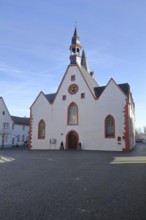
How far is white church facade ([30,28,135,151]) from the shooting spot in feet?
101

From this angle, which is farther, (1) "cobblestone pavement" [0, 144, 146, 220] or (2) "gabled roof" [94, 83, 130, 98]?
(2) "gabled roof" [94, 83, 130, 98]

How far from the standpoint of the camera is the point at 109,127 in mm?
31500

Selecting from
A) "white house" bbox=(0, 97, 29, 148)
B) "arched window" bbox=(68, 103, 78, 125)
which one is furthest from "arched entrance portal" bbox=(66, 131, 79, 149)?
"white house" bbox=(0, 97, 29, 148)

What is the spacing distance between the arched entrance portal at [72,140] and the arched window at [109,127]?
5.63m

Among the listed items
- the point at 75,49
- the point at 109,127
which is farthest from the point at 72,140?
the point at 75,49

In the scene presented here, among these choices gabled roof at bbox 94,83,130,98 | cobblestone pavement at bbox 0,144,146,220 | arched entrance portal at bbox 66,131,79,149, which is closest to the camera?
cobblestone pavement at bbox 0,144,146,220

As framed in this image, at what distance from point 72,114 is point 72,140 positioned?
4514 mm

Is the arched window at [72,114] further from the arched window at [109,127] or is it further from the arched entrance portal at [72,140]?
the arched window at [109,127]

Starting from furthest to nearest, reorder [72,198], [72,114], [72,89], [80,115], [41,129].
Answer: [41,129] < [72,89] < [72,114] < [80,115] < [72,198]

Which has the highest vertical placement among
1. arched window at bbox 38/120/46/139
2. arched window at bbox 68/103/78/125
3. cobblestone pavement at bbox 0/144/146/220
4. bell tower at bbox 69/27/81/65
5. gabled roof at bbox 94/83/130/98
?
bell tower at bbox 69/27/81/65

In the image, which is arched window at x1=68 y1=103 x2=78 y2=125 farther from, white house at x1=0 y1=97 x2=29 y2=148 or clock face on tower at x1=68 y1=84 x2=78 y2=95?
white house at x1=0 y1=97 x2=29 y2=148

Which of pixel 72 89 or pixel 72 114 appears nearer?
pixel 72 114

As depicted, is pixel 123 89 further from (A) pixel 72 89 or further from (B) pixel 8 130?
(B) pixel 8 130

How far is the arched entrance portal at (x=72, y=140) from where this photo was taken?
34.5 m
